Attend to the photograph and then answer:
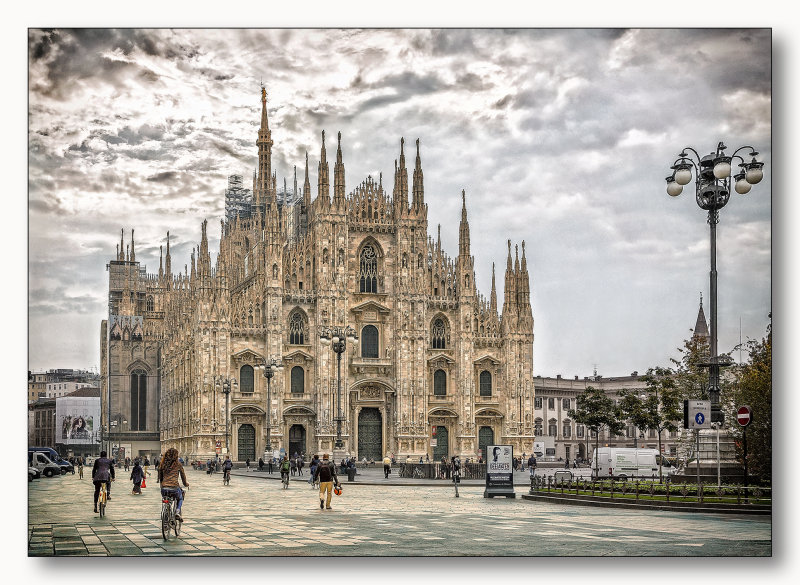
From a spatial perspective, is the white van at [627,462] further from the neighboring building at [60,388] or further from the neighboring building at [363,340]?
the neighboring building at [60,388]

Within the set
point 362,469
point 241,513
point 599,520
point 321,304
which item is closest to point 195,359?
point 321,304

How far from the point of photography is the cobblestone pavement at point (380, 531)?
1981 centimetres

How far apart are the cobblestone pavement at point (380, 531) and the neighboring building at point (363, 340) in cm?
3935

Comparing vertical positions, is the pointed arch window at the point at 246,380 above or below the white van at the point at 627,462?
above

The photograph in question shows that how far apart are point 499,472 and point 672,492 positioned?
7.01m

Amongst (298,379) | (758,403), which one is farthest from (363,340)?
(758,403)

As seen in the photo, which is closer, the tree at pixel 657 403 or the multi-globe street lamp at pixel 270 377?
the tree at pixel 657 403

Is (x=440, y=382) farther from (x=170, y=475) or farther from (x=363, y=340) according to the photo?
(x=170, y=475)

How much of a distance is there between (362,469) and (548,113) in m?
38.6

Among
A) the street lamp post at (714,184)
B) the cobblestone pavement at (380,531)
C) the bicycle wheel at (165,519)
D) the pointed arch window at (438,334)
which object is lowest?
the cobblestone pavement at (380,531)

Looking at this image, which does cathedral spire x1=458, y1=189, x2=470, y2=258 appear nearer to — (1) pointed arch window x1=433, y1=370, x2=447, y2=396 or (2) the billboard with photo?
(1) pointed arch window x1=433, y1=370, x2=447, y2=396

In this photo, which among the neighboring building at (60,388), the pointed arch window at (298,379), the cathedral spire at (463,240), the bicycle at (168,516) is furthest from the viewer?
the cathedral spire at (463,240)

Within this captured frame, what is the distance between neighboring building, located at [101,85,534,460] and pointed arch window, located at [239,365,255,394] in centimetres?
9

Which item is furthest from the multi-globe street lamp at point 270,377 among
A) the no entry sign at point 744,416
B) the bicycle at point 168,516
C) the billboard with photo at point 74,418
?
the no entry sign at point 744,416
